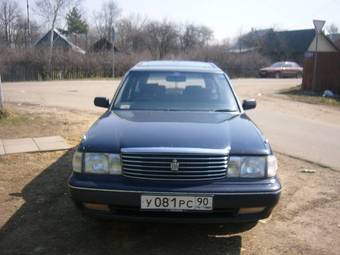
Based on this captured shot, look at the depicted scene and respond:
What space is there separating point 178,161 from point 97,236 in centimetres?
117

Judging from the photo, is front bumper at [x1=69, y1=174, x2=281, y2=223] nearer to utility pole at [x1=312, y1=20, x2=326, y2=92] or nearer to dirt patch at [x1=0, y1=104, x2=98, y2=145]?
dirt patch at [x1=0, y1=104, x2=98, y2=145]

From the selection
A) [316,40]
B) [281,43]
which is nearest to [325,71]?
[316,40]

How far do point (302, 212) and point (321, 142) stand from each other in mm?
4707

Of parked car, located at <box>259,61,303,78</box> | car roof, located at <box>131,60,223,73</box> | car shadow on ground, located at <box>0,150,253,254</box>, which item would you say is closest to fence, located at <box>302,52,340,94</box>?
car roof, located at <box>131,60,223,73</box>

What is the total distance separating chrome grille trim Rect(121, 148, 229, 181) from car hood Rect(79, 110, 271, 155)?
0.09m

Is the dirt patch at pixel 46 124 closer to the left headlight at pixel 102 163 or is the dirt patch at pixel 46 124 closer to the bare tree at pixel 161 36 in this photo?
the left headlight at pixel 102 163

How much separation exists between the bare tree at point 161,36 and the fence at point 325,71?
132 ft

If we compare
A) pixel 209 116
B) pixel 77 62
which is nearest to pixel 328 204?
pixel 209 116

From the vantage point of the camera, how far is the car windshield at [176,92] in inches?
226

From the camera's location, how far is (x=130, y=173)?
4.18m

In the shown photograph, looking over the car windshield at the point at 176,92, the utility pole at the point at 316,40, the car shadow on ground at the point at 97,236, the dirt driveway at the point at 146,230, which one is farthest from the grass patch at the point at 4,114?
the utility pole at the point at 316,40

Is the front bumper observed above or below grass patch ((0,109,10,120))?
above

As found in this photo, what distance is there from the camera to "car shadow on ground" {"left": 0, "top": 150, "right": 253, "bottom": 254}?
429 cm

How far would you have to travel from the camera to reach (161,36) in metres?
63.6
